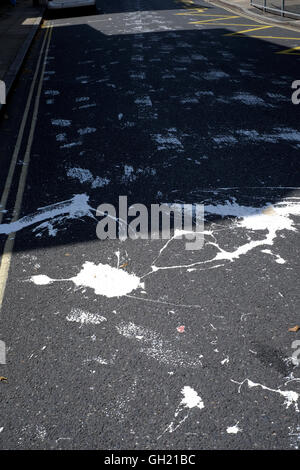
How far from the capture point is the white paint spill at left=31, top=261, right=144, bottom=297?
4.96 metres

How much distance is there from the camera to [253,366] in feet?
12.9

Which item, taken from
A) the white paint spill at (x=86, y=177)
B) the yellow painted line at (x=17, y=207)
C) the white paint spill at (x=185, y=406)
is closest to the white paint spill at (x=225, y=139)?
the white paint spill at (x=86, y=177)

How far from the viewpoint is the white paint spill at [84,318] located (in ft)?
14.8

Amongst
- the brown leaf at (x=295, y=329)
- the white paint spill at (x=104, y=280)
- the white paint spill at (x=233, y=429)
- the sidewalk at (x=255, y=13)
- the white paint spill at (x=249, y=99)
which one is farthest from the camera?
the sidewalk at (x=255, y=13)

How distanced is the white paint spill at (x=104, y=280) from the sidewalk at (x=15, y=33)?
8.01 meters

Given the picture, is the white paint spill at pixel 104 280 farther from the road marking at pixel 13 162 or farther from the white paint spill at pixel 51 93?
the white paint spill at pixel 51 93

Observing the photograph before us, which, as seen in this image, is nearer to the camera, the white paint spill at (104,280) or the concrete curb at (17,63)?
the white paint spill at (104,280)

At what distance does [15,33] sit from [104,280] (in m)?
18.6

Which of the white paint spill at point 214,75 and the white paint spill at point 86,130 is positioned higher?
the white paint spill at point 214,75

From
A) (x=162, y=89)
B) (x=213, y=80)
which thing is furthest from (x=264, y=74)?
(x=162, y=89)

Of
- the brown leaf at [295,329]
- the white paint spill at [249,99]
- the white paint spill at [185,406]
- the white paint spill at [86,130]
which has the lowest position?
the white paint spill at [185,406]

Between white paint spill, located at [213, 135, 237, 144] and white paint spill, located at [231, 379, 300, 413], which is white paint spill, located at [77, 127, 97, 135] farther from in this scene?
Result: white paint spill, located at [231, 379, 300, 413]

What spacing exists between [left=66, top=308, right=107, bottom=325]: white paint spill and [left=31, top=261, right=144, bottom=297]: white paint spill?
0.33 metres

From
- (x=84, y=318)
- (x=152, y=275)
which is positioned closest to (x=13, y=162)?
(x=152, y=275)
